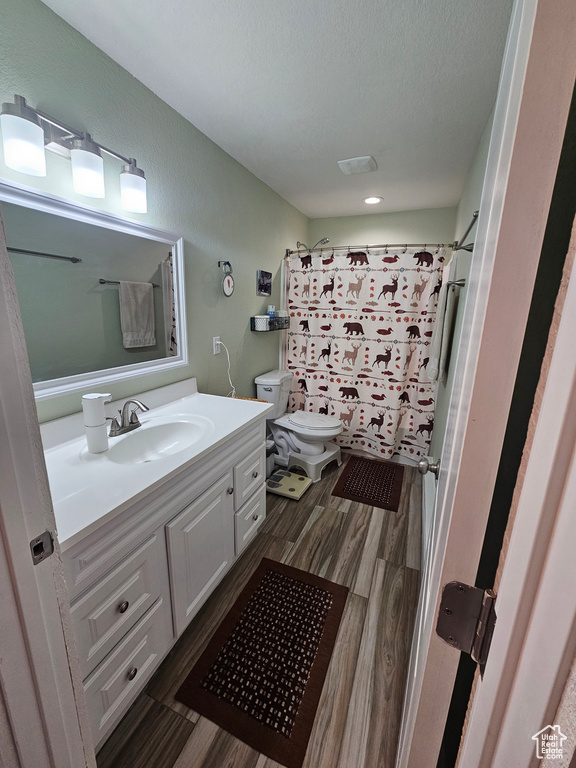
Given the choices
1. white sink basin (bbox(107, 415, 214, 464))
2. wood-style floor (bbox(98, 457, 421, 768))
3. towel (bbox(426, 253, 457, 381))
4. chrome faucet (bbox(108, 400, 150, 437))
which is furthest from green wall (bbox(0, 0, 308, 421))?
towel (bbox(426, 253, 457, 381))

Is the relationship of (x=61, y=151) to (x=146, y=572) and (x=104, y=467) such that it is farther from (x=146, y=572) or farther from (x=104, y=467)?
(x=146, y=572)

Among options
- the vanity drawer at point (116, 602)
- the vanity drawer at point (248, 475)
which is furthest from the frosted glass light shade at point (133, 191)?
the vanity drawer at point (116, 602)

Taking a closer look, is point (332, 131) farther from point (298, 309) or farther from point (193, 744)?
point (193, 744)

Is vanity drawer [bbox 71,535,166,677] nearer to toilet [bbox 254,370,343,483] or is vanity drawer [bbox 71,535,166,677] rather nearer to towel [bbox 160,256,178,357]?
towel [bbox 160,256,178,357]

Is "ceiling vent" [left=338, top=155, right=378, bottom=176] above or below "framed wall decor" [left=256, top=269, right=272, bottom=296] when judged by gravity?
above

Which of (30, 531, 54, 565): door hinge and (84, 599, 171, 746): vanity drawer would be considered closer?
(30, 531, 54, 565): door hinge

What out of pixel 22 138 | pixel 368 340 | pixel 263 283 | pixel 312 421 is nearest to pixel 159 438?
pixel 22 138

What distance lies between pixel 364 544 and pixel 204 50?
2524mm

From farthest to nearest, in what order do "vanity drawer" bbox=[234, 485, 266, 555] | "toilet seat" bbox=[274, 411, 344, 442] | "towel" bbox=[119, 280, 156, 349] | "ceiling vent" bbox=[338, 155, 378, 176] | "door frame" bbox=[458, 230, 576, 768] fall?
1. "toilet seat" bbox=[274, 411, 344, 442]
2. "ceiling vent" bbox=[338, 155, 378, 176]
3. "vanity drawer" bbox=[234, 485, 266, 555]
4. "towel" bbox=[119, 280, 156, 349]
5. "door frame" bbox=[458, 230, 576, 768]

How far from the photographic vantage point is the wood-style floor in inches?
40.3

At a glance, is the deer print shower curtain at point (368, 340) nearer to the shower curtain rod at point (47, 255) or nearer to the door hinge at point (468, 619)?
the shower curtain rod at point (47, 255)

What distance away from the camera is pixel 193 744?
104cm

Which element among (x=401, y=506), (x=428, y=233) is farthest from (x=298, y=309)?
(x=401, y=506)

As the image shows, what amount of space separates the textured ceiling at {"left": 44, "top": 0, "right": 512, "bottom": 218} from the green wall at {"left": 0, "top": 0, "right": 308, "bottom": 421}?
0.10 meters
